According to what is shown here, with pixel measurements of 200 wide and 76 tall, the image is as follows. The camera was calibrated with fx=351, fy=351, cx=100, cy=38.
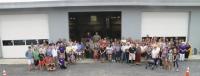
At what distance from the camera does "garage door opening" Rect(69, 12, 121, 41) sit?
23.3 meters

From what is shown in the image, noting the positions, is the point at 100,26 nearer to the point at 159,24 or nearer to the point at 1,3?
the point at 159,24

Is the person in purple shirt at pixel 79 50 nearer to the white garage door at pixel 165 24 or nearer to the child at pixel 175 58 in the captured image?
the white garage door at pixel 165 24

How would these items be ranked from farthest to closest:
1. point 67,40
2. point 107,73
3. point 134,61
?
point 67,40 → point 134,61 → point 107,73

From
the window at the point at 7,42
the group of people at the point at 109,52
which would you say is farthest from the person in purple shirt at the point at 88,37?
the window at the point at 7,42

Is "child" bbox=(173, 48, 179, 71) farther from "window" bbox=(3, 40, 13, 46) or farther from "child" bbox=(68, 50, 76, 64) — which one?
"window" bbox=(3, 40, 13, 46)

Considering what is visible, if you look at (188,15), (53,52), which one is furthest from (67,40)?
(188,15)

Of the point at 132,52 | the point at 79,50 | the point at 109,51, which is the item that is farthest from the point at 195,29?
the point at 79,50

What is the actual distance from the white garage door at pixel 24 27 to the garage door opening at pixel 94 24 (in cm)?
188

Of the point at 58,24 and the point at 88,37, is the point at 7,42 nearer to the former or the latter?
the point at 58,24

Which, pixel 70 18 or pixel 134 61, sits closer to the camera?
pixel 134 61

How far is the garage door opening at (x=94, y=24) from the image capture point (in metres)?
23.3

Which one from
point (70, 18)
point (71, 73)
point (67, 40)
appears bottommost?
point (71, 73)

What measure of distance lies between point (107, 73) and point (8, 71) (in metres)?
5.55

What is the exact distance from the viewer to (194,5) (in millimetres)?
21859
